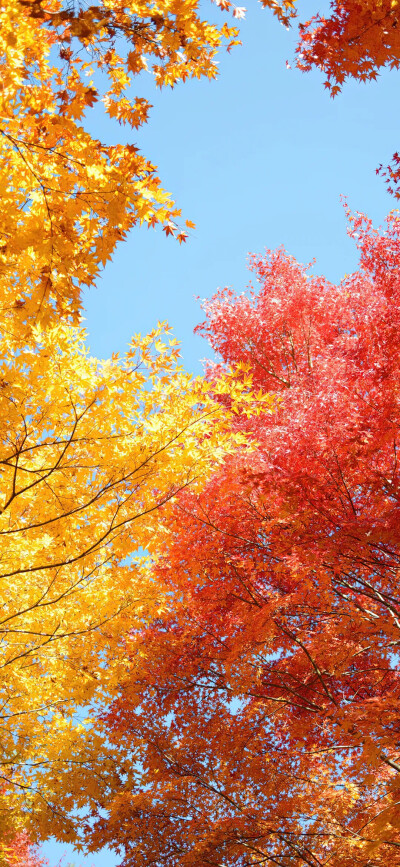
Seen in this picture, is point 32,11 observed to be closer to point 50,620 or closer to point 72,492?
point 72,492

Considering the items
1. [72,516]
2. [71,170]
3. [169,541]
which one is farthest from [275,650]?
[71,170]

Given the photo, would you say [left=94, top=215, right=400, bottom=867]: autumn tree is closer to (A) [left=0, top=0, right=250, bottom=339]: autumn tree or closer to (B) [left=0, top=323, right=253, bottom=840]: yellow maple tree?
(B) [left=0, top=323, right=253, bottom=840]: yellow maple tree

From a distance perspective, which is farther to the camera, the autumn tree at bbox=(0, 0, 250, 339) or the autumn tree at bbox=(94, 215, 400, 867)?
the autumn tree at bbox=(94, 215, 400, 867)

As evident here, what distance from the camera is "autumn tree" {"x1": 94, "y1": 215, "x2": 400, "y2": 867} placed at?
601cm

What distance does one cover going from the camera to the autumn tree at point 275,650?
6012 millimetres

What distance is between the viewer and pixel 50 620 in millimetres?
5656

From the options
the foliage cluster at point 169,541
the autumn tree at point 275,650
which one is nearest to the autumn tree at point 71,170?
the foliage cluster at point 169,541

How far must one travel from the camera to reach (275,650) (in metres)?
7.18

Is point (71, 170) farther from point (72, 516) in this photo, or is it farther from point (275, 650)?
point (275, 650)

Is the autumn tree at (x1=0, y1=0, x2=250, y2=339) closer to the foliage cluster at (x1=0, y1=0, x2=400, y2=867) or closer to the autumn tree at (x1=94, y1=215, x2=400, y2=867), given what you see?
the foliage cluster at (x1=0, y1=0, x2=400, y2=867)

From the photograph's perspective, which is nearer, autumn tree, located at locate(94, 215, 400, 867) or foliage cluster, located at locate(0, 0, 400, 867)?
foliage cluster, located at locate(0, 0, 400, 867)

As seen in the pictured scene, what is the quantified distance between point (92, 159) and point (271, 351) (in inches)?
385

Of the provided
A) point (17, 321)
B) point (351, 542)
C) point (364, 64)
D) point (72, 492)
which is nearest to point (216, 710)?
point (351, 542)

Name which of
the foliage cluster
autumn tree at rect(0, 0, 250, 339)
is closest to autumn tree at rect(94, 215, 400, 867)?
the foliage cluster
